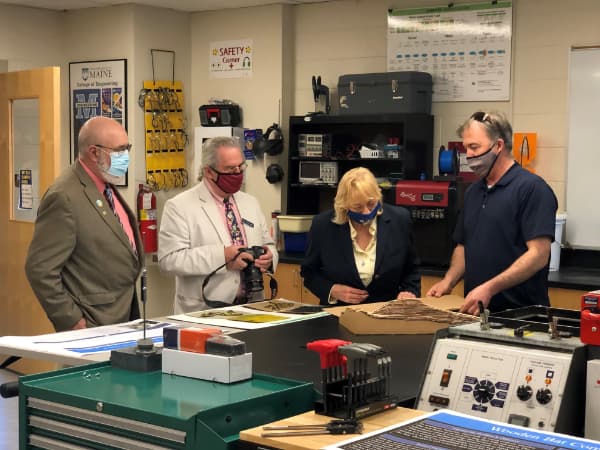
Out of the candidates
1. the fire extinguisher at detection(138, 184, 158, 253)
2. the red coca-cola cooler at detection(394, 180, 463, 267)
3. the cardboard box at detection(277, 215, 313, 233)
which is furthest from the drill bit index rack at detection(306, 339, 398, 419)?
the fire extinguisher at detection(138, 184, 158, 253)

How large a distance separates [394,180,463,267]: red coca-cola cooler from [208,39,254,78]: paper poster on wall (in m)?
1.85

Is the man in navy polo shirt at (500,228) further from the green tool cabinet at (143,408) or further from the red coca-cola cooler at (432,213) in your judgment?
the red coca-cola cooler at (432,213)

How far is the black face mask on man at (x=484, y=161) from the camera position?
156 inches

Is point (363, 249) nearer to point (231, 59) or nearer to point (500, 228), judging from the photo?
point (500, 228)

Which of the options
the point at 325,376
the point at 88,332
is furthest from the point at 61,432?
the point at 88,332

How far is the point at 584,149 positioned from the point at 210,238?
2710 millimetres

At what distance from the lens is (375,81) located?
6312mm

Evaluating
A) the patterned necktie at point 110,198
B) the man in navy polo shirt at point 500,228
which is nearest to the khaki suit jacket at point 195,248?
the patterned necktie at point 110,198

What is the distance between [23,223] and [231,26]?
2.23 metres

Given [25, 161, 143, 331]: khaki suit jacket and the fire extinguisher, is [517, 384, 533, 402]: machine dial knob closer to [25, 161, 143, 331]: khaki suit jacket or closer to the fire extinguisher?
[25, 161, 143, 331]: khaki suit jacket

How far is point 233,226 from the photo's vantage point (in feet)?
14.4

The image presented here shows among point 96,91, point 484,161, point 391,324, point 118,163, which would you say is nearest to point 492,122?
point 484,161

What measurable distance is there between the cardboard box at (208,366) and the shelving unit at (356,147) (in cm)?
379

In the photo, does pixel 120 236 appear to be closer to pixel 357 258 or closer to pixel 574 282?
pixel 357 258
